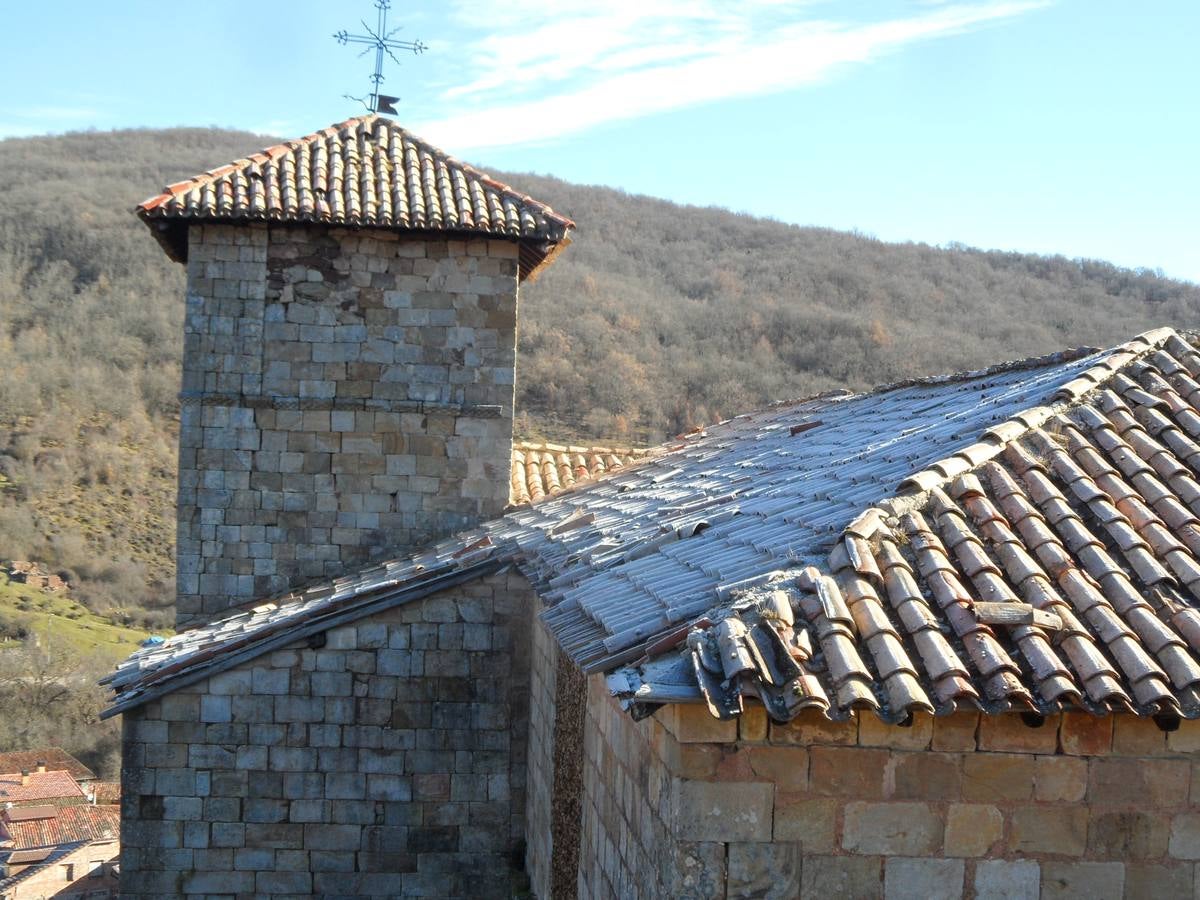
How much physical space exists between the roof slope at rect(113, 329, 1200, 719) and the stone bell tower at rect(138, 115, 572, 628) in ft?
12.0

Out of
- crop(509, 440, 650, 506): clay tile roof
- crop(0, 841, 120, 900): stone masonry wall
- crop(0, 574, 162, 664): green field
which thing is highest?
crop(509, 440, 650, 506): clay tile roof

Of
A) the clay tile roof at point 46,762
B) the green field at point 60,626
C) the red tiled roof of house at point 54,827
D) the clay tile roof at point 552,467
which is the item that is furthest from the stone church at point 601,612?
the green field at point 60,626

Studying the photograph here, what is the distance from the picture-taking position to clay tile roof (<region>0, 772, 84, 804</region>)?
1883 cm

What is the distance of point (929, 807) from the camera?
4793mm

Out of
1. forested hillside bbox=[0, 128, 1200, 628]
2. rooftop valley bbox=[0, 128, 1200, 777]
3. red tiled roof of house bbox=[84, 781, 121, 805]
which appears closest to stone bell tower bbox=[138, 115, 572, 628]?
red tiled roof of house bbox=[84, 781, 121, 805]

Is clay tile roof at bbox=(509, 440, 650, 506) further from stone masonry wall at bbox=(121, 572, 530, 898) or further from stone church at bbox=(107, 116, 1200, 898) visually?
stone masonry wall at bbox=(121, 572, 530, 898)

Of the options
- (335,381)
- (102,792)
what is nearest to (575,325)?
(102,792)

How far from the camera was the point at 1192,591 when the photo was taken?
5078mm

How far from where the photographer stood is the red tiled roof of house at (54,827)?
18.4m

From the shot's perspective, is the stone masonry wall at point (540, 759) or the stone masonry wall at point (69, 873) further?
the stone masonry wall at point (69, 873)

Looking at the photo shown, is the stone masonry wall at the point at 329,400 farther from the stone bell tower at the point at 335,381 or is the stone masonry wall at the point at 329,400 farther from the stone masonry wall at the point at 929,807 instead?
the stone masonry wall at the point at 929,807

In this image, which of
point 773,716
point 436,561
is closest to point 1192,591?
point 773,716

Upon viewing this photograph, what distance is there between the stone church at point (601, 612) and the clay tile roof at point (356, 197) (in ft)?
0.16

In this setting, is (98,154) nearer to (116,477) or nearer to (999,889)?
(116,477)
